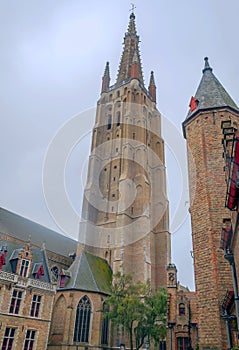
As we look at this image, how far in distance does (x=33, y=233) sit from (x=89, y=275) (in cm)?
1176

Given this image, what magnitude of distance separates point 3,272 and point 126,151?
2631 cm

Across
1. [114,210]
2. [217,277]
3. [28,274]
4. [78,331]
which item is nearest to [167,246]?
[114,210]

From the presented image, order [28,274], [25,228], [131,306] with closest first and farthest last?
[131,306], [28,274], [25,228]

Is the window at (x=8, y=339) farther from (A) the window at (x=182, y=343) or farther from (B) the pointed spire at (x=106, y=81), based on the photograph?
(B) the pointed spire at (x=106, y=81)

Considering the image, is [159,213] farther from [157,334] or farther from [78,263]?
[157,334]

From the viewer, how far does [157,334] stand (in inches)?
933

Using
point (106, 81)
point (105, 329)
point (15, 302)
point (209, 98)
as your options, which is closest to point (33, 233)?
point (105, 329)

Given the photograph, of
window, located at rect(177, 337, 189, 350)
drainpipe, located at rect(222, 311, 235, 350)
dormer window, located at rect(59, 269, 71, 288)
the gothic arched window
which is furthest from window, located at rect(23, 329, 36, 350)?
drainpipe, located at rect(222, 311, 235, 350)

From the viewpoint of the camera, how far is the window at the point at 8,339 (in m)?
22.2

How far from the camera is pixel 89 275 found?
106 feet

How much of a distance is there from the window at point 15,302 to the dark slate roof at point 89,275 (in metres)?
5.94

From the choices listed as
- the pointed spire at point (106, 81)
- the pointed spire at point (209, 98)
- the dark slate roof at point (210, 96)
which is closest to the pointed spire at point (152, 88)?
the pointed spire at point (106, 81)

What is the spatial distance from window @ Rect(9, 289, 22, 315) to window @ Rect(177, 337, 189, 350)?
13586mm

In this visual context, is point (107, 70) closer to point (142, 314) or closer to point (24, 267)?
point (24, 267)
